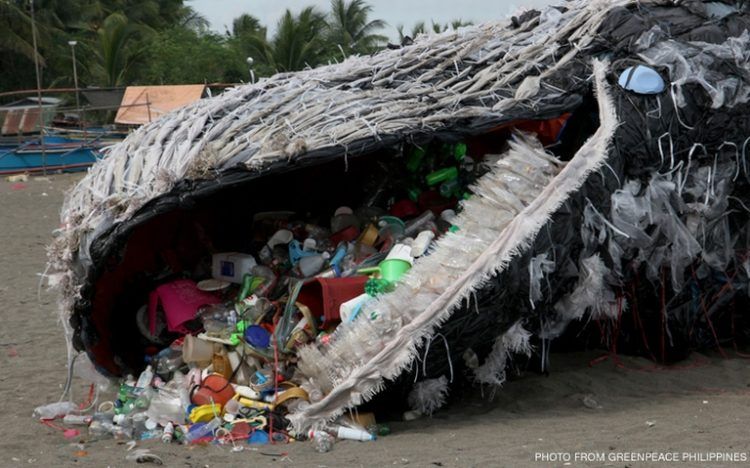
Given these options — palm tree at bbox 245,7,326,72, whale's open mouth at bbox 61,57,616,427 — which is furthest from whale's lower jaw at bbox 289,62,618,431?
palm tree at bbox 245,7,326,72

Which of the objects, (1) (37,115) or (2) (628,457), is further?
(1) (37,115)

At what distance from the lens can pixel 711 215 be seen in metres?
5.98

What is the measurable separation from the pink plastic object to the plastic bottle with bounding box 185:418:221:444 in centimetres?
108

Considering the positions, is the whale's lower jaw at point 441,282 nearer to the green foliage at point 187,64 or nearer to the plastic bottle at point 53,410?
the plastic bottle at point 53,410

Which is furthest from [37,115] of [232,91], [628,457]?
[628,457]

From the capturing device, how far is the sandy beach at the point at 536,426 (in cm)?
457

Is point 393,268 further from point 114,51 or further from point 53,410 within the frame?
point 114,51

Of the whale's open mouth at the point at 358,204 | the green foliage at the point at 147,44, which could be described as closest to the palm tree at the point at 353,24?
the green foliage at the point at 147,44

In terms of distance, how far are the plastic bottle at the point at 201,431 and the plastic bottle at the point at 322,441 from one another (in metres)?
0.55

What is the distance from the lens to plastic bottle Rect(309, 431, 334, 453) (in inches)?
191

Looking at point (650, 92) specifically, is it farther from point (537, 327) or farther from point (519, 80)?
point (537, 327)

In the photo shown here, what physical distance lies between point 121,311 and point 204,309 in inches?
22.9

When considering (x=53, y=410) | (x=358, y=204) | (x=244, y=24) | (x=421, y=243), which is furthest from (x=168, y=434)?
(x=244, y=24)

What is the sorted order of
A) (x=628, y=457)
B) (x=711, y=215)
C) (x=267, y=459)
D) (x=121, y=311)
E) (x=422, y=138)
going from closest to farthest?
(x=628, y=457)
(x=267, y=459)
(x=422, y=138)
(x=711, y=215)
(x=121, y=311)
